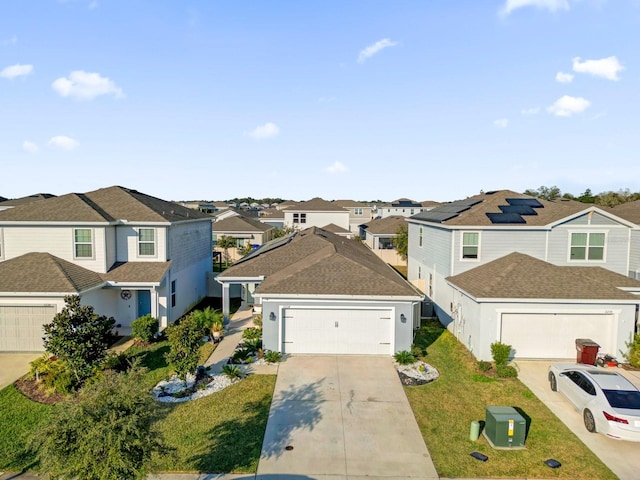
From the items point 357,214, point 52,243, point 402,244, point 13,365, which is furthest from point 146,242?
point 357,214

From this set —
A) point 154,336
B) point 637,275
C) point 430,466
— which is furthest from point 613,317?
point 154,336

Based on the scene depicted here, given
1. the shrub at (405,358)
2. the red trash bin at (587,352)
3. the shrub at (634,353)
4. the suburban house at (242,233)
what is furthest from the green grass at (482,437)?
the suburban house at (242,233)

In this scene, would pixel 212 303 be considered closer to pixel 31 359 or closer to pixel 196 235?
pixel 196 235

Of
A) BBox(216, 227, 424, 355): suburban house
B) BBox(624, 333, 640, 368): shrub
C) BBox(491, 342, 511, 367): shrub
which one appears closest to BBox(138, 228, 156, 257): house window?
BBox(216, 227, 424, 355): suburban house

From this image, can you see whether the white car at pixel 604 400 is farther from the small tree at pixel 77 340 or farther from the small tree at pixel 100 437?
the small tree at pixel 77 340

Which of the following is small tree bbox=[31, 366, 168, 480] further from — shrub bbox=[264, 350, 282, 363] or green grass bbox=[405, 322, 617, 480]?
shrub bbox=[264, 350, 282, 363]

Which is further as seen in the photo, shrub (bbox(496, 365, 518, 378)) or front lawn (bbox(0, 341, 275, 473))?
shrub (bbox(496, 365, 518, 378))

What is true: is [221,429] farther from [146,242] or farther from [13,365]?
[146,242]
